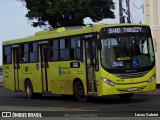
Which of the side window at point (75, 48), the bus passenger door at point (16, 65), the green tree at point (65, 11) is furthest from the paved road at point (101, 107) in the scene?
the green tree at point (65, 11)

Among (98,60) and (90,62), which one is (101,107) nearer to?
(98,60)

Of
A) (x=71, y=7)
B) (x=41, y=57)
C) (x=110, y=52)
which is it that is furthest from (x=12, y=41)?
(x=71, y=7)

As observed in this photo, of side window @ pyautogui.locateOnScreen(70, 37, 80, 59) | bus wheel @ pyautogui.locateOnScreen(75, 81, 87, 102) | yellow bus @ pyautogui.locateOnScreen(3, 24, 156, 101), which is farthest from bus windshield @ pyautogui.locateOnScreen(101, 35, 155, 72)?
bus wheel @ pyautogui.locateOnScreen(75, 81, 87, 102)

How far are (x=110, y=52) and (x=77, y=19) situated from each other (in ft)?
70.0

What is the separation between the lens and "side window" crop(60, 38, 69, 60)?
22895 millimetres

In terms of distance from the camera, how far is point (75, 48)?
2225 cm

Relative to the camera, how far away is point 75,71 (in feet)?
73.0

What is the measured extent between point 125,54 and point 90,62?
1.56 meters

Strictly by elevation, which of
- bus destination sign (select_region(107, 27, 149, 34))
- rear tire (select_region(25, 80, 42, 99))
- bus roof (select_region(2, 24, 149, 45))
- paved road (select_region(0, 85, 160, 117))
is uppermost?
bus roof (select_region(2, 24, 149, 45))

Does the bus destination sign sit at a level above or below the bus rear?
above

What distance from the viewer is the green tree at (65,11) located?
4078 cm

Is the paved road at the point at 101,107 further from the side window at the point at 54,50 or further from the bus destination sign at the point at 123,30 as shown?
the bus destination sign at the point at 123,30

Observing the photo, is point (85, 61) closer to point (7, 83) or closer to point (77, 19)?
point (7, 83)

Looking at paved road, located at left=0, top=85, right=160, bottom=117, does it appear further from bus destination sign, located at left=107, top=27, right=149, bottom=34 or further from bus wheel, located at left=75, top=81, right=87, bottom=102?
bus destination sign, located at left=107, top=27, right=149, bottom=34
